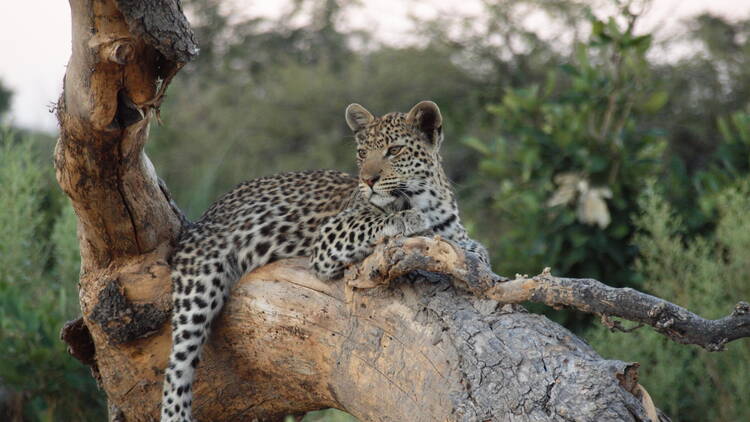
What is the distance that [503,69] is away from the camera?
18.2 m

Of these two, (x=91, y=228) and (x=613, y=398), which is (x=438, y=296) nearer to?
(x=613, y=398)

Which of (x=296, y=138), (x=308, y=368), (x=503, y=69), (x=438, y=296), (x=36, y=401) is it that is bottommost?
(x=296, y=138)

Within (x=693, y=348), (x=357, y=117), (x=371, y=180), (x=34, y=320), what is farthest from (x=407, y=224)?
(x=693, y=348)

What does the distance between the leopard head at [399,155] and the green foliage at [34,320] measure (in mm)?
3217

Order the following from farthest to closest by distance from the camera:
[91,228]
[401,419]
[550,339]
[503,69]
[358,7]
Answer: [358,7]
[503,69]
[91,228]
[401,419]
[550,339]

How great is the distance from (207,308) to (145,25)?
2.21 m

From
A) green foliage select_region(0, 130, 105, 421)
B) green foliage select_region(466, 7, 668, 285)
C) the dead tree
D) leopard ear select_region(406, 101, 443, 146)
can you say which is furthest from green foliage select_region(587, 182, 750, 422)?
green foliage select_region(0, 130, 105, 421)

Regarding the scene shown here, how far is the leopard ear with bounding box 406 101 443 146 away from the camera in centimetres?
622

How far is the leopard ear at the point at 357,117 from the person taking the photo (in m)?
6.45

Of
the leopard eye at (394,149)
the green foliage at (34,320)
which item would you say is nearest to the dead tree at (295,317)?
the leopard eye at (394,149)

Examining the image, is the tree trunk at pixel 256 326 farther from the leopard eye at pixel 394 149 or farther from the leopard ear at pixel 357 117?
the leopard ear at pixel 357 117

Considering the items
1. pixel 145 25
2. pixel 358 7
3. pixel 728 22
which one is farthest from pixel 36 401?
pixel 728 22

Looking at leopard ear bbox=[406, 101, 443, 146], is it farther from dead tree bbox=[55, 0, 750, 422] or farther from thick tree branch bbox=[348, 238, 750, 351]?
thick tree branch bbox=[348, 238, 750, 351]

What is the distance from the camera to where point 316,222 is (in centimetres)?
622
